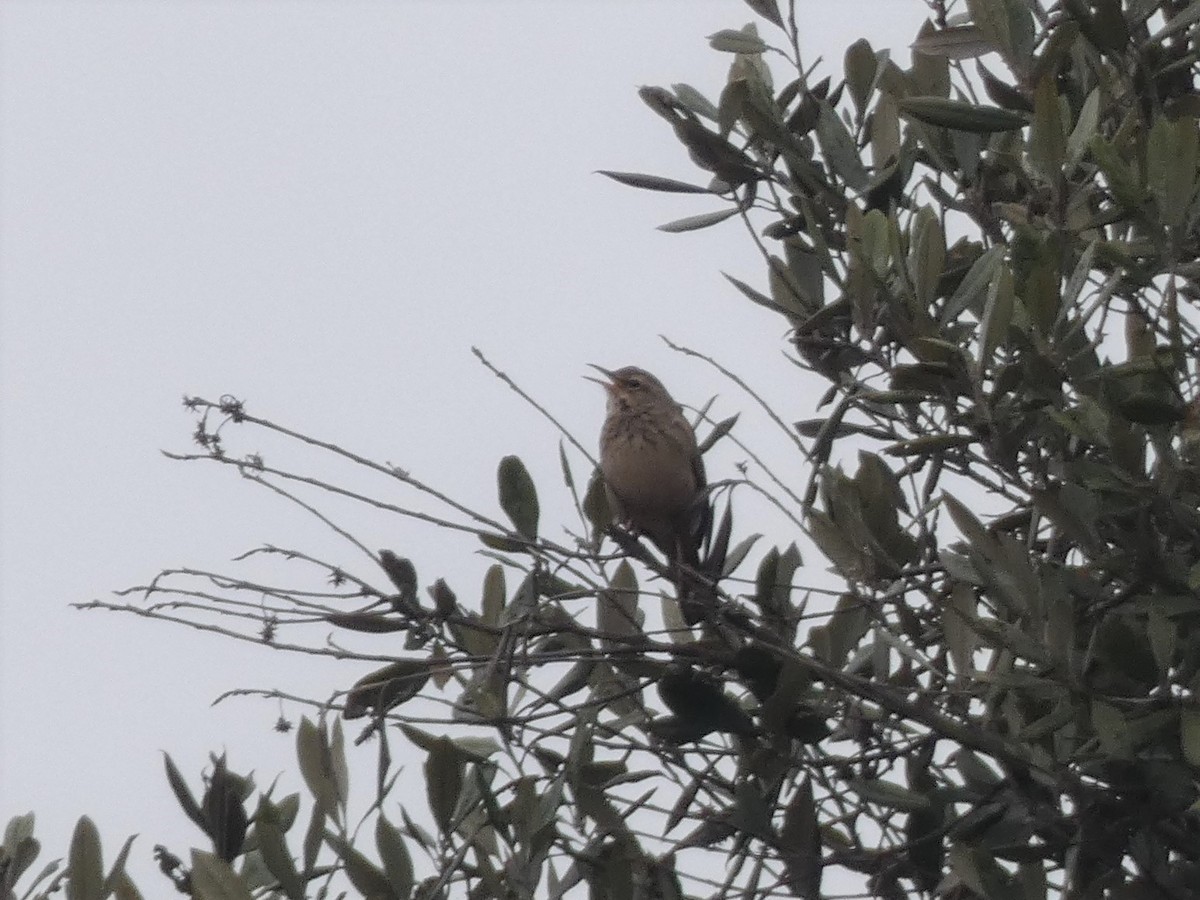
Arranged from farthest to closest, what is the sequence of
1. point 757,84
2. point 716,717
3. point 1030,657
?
point 757,84 < point 716,717 < point 1030,657

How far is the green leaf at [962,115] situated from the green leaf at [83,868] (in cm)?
213

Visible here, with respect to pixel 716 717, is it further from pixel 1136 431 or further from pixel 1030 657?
pixel 1136 431

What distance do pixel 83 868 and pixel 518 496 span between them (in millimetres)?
1174

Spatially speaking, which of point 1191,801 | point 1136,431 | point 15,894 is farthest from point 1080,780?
point 15,894

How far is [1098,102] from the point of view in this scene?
3699 mm

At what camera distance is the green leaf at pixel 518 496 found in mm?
3924

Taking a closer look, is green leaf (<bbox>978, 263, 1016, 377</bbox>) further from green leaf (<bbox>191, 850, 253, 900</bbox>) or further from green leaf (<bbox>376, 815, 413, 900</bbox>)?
green leaf (<bbox>191, 850, 253, 900</bbox>)

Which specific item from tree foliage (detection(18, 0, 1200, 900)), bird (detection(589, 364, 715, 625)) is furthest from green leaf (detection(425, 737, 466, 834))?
bird (detection(589, 364, 715, 625))

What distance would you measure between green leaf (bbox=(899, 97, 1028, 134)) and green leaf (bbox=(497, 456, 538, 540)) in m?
1.11

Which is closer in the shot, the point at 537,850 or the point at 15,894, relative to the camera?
the point at 537,850

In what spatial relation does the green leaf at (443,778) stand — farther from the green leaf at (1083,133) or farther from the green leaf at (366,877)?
the green leaf at (1083,133)

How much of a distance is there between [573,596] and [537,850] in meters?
0.60

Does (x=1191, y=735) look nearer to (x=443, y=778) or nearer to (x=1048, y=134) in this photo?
(x=1048, y=134)

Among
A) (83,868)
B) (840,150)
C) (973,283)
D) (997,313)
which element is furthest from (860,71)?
(83,868)
